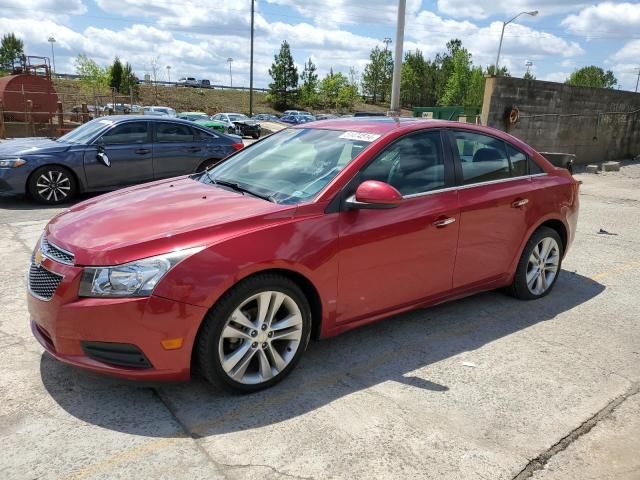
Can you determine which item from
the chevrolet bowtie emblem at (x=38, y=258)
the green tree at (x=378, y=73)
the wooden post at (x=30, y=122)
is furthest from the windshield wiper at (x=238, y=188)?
the green tree at (x=378, y=73)

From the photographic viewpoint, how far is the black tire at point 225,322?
9.43 ft

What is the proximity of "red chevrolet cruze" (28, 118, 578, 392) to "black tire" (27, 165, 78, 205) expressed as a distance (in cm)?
527

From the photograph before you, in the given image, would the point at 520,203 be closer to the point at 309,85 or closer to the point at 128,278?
the point at 128,278

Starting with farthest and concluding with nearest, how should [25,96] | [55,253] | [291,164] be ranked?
[25,96] → [291,164] → [55,253]

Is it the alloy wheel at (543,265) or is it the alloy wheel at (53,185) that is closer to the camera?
the alloy wheel at (543,265)

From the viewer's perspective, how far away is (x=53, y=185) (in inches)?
336

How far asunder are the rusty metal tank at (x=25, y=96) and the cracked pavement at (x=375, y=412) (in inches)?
725

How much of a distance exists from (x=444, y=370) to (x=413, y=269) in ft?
2.32

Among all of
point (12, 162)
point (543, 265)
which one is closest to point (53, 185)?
point (12, 162)

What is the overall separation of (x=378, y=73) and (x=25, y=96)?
2650 inches

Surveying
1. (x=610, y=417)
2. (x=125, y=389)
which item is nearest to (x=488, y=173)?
(x=610, y=417)

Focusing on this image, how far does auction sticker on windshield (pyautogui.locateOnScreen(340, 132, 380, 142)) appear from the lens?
3.75 metres

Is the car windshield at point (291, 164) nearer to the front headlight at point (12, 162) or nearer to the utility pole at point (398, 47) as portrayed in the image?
the front headlight at point (12, 162)

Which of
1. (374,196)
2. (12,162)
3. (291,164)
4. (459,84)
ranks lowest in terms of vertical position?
(12,162)
